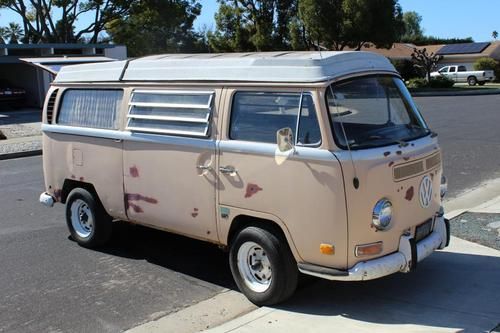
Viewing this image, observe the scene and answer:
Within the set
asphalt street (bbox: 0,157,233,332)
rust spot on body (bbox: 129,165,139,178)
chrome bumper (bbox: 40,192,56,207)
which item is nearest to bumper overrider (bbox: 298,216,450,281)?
asphalt street (bbox: 0,157,233,332)

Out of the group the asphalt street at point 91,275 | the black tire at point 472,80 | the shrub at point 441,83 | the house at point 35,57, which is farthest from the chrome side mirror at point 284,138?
the black tire at point 472,80

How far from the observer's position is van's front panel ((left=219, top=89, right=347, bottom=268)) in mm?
4270

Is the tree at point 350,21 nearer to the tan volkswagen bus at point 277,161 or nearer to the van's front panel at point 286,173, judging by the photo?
the tan volkswagen bus at point 277,161

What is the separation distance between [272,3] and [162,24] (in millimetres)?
8952

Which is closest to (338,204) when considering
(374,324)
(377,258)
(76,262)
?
(377,258)

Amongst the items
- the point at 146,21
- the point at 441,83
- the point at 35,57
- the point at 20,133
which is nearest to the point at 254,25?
the point at 146,21

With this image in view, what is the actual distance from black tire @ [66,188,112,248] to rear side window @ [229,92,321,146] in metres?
2.21

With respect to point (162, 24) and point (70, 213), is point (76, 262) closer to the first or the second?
point (70, 213)

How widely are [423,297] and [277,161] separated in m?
1.66

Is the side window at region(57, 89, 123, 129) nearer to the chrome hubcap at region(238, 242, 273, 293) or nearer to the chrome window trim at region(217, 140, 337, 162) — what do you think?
the chrome window trim at region(217, 140, 337, 162)

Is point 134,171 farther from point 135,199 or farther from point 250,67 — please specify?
point 250,67

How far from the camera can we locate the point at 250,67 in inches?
188

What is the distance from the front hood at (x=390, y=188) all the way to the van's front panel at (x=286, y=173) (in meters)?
0.08

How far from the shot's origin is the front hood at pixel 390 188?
4219 millimetres
